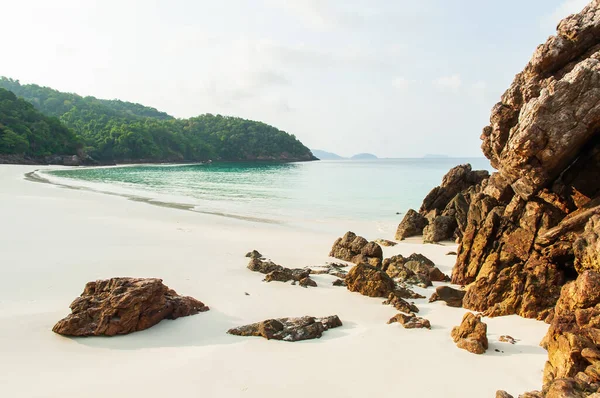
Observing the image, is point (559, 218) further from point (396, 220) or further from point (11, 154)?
point (11, 154)

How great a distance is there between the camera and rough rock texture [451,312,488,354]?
222 inches

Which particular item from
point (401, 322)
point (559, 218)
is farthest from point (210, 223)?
point (559, 218)

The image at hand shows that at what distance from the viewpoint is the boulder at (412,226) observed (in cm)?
1794

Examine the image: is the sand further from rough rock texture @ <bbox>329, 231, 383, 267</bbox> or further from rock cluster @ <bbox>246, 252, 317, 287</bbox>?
rough rock texture @ <bbox>329, 231, 383, 267</bbox>

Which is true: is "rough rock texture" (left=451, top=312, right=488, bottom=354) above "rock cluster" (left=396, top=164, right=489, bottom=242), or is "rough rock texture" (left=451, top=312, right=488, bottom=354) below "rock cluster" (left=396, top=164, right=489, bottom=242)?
below

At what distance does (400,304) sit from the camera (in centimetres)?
772

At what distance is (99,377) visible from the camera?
15.8ft

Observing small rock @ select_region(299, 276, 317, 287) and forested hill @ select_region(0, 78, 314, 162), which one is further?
forested hill @ select_region(0, 78, 314, 162)

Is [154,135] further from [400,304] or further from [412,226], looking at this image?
[400,304]

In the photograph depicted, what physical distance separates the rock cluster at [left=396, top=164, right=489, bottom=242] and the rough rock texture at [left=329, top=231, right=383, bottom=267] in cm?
518

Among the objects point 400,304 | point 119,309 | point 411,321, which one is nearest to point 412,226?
point 400,304

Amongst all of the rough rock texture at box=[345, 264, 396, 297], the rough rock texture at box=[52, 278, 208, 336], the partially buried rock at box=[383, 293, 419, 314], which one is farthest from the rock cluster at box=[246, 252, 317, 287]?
the rough rock texture at box=[52, 278, 208, 336]

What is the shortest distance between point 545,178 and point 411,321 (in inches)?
155

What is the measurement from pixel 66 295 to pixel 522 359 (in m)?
8.29
